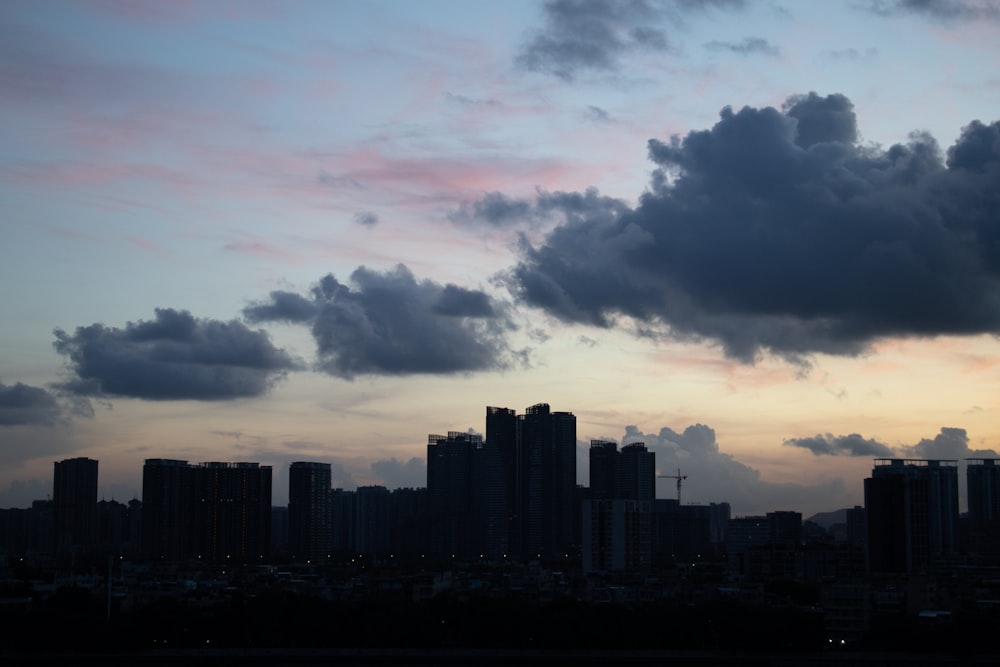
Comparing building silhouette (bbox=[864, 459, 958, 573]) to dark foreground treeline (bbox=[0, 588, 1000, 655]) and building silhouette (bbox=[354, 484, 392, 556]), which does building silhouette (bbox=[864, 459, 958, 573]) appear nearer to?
dark foreground treeline (bbox=[0, 588, 1000, 655])

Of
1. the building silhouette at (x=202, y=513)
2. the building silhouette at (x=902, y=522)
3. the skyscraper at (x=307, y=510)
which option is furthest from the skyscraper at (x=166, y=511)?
the building silhouette at (x=902, y=522)

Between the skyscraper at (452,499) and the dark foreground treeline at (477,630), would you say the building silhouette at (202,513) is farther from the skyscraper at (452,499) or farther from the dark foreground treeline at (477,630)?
the dark foreground treeline at (477,630)

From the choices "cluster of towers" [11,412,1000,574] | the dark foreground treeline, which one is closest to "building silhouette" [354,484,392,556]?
"cluster of towers" [11,412,1000,574]

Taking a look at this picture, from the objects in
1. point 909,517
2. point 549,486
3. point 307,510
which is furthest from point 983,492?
point 307,510

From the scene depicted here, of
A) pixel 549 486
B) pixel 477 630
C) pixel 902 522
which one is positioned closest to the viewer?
pixel 477 630

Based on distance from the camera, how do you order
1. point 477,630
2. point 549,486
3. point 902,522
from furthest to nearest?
1. point 549,486
2. point 902,522
3. point 477,630

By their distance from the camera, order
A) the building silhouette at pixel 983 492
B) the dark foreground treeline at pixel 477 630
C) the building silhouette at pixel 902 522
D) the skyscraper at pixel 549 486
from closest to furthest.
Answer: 1. the dark foreground treeline at pixel 477 630
2. the building silhouette at pixel 902 522
3. the building silhouette at pixel 983 492
4. the skyscraper at pixel 549 486

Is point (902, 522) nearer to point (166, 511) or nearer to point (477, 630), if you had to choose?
point (477, 630)
